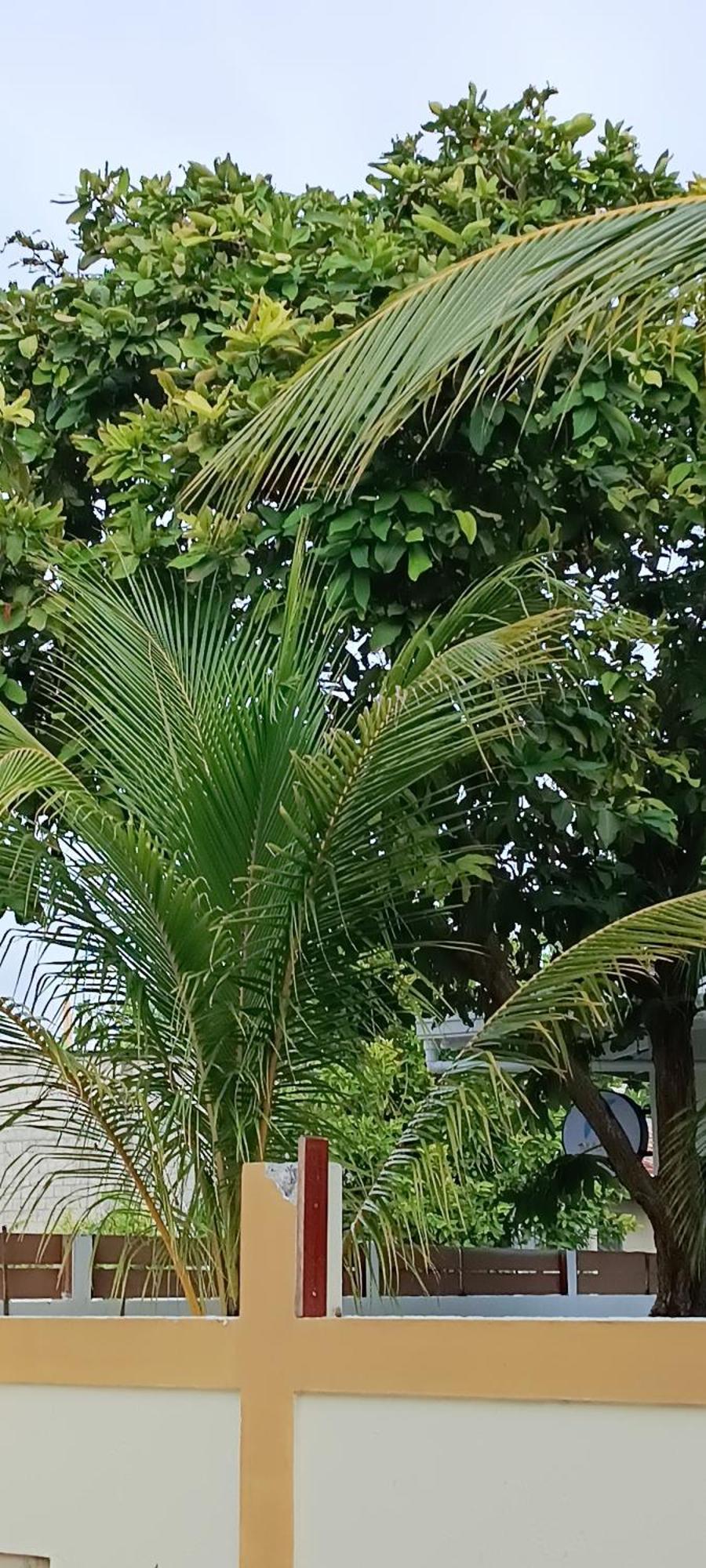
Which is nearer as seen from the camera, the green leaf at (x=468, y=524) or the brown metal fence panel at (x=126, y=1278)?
the green leaf at (x=468, y=524)

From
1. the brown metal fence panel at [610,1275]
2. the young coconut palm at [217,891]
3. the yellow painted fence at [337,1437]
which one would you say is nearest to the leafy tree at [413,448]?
the young coconut palm at [217,891]

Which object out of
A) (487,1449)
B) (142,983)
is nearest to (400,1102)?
(142,983)

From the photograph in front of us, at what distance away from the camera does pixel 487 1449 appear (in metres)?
3.55

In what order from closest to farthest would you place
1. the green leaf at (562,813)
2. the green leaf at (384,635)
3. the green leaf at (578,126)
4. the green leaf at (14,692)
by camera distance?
the green leaf at (384,635) < the green leaf at (14,692) < the green leaf at (562,813) < the green leaf at (578,126)

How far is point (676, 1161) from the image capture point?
6969mm

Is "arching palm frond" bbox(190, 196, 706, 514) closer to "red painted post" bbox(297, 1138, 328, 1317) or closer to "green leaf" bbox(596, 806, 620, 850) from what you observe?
"red painted post" bbox(297, 1138, 328, 1317)

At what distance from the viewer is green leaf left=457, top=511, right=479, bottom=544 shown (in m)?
5.60

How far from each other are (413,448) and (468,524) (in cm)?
37

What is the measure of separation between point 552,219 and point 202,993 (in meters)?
3.47

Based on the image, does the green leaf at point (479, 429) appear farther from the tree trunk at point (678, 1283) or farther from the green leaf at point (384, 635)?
the tree trunk at point (678, 1283)

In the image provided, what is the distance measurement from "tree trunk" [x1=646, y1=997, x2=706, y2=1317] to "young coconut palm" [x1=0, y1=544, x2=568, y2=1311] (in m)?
2.16

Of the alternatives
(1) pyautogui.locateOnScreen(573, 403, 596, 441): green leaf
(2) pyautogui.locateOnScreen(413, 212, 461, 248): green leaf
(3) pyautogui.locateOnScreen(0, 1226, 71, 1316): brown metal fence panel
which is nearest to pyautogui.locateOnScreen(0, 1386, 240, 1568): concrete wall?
(3) pyautogui.locateOnScreen(0, 1226, 71, 1316): brown metal fence panel

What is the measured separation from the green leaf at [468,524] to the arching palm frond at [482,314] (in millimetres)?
1773

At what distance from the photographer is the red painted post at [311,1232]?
3924 mm
